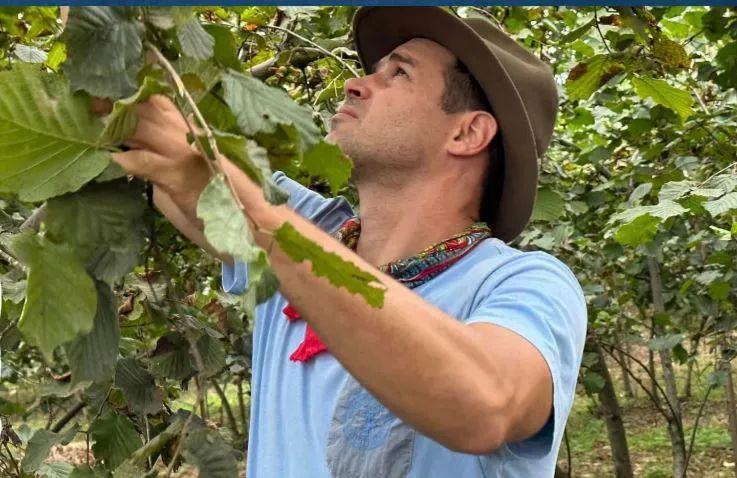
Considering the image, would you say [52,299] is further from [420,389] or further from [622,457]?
[622,457]

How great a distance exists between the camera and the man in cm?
104

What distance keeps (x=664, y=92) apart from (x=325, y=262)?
1.70 meters

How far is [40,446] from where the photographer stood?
77.5 inches

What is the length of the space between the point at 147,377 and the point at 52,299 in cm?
96

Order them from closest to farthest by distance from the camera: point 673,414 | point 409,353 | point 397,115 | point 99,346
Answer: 1. point 99,346
2. point 409,353
3. point 397,115
4. point 673,414

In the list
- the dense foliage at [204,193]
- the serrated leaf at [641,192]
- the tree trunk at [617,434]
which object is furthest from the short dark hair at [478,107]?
the tree trunk at [617,434]

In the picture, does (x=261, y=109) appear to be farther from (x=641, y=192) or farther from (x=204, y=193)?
(x=641, y=192)

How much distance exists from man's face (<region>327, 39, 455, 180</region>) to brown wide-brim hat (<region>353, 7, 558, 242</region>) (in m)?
0.06

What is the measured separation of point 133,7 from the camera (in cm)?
88

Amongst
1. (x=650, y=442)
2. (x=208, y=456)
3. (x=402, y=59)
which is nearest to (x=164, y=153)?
(x=208, y=456)

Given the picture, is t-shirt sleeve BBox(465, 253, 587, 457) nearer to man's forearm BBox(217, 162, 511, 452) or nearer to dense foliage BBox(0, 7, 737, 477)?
man's forearm BBox(217, 162, 511, 452)

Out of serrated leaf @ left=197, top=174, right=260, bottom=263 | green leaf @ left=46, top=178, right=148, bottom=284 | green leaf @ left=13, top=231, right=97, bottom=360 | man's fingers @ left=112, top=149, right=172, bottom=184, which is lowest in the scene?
green leaf @ left=13, top=231, right=97, bottom=360

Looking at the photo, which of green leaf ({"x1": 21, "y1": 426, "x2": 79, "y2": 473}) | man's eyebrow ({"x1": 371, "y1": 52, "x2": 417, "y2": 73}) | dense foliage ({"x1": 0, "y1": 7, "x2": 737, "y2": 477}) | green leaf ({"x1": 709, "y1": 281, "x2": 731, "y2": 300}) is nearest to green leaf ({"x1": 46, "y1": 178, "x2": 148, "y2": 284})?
dense foliage ({"x1": 0, "y1": 7, "x2": 737, "y2": 477})

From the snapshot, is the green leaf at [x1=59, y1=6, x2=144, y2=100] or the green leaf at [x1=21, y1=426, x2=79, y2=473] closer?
the green leaf at [x1=59, y1=6, x2=144, y2=100]
